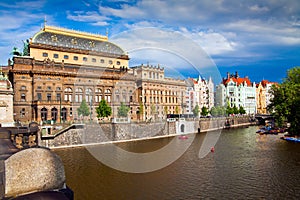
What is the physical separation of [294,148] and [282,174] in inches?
801

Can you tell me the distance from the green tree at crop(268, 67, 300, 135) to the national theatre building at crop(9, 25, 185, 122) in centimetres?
3826

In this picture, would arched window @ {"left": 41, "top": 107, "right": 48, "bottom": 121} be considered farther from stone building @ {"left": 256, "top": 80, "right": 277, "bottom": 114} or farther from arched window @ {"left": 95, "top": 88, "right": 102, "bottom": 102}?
stone building @ {"left": 256, "top": 80, "right": 277, "bottom": 114}

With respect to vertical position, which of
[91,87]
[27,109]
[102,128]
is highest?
[91,87]

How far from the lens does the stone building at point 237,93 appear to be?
128 m

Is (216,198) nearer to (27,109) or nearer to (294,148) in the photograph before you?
(294,148)

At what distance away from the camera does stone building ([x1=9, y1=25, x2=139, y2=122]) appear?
224 feet

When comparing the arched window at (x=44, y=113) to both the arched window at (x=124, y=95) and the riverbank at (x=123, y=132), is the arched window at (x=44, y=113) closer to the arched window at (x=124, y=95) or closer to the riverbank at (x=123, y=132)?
the riverbank at (x=123, y=132)

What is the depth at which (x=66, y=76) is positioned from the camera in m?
73.9

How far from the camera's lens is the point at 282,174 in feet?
102

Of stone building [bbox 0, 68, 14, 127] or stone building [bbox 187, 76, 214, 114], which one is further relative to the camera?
stone building [bbox 187, 76, 214, 114]

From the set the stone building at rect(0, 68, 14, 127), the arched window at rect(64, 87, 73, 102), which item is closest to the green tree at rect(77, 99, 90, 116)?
the arched window at rect(64, 87, 73, 102)

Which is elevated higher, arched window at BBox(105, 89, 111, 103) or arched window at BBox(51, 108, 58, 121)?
arched window at BBox(105, 89, 111, 103)

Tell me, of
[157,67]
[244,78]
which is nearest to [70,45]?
[157,67]

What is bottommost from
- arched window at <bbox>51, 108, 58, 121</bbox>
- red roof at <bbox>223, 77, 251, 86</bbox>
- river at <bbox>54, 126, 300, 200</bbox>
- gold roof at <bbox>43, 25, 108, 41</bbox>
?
river at <bbox>54, 126, 300, 200</bbox>
